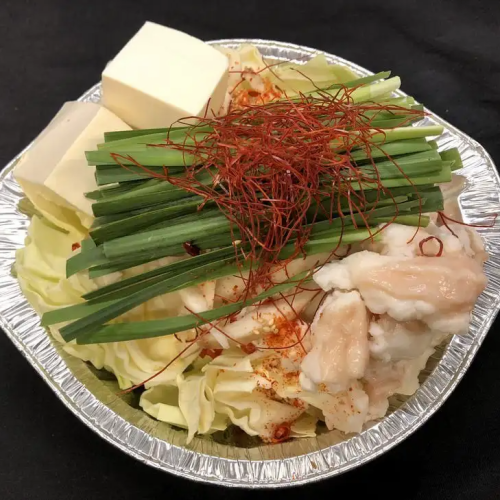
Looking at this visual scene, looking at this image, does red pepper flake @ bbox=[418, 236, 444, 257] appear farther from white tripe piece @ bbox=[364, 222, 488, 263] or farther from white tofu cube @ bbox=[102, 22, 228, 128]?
white tofu cube @ bbox=[102, 22, 228, 128]

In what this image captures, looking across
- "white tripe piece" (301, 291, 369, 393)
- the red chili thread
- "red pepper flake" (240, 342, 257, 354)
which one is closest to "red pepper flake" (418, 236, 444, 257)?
the red chili thread

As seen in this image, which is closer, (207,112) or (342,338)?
(342,338)

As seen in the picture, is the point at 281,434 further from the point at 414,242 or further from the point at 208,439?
the point at 414,242

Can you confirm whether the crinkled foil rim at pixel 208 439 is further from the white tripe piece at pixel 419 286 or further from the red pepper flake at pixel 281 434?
the white tripe piece at pixel 419 286

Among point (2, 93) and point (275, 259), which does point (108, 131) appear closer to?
point (275, 259)

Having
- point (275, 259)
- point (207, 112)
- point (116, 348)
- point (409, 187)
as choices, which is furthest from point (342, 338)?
point (207, 112)

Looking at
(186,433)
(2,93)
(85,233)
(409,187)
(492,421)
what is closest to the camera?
(409,187)
